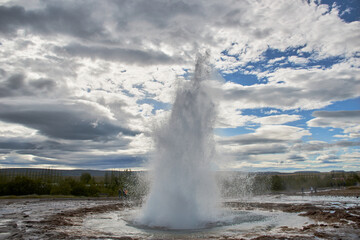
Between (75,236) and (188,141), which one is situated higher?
(188,141)

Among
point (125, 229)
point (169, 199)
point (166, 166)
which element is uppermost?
point (166, 166)

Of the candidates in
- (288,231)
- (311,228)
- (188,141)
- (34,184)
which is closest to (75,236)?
(188,141)

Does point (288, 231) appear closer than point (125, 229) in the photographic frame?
Yes

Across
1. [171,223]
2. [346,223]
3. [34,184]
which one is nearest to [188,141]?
[171,223]

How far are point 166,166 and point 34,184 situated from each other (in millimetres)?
45646

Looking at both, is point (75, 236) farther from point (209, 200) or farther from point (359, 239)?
point (359, 239)

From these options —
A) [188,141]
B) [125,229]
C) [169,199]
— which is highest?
[188,141]

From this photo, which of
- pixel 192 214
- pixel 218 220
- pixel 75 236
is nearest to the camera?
pixel 75 236

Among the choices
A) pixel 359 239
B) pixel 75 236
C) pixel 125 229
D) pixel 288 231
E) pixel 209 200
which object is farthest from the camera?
pixel 209 200

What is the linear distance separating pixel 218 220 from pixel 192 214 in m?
2.06

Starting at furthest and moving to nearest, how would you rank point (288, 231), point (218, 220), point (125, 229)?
point (218, 220) < point (125, 229) < point (288, 231)

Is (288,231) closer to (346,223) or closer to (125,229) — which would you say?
(346,223)

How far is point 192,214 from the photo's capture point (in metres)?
16.4

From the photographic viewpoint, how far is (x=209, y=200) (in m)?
19.0
